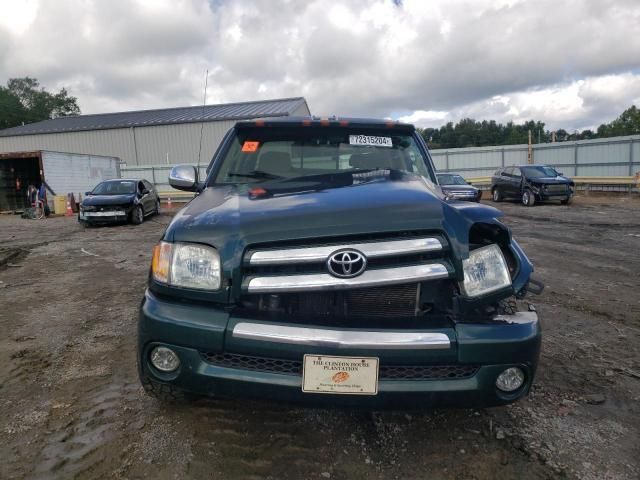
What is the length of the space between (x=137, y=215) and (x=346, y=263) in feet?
45.2

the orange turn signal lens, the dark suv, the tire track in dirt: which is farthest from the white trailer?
the dark suv

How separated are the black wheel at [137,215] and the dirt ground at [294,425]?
10105 mm

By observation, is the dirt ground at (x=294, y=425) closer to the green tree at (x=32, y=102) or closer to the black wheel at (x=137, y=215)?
the black wheel at (x=137, y=215)

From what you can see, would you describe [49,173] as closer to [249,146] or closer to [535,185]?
[249,146]

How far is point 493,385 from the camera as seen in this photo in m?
2.02

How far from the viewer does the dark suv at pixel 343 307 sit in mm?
1939

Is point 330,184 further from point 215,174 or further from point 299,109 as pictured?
point 299,109

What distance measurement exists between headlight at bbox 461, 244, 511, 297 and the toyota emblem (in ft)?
1.60

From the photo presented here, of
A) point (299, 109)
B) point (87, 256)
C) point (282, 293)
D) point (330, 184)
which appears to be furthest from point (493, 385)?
point (299, 109)

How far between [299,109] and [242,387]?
126ft

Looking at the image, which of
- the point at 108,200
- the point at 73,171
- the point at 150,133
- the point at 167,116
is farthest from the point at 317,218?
the point at 167,116

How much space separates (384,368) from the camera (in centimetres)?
195

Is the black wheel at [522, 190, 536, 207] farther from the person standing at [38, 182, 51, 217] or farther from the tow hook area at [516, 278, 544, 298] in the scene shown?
the person standing at [38, 182, 51, 217]

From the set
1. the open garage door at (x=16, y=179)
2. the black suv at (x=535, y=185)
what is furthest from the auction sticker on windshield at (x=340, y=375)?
the open garage door at (x=16, y=179)
